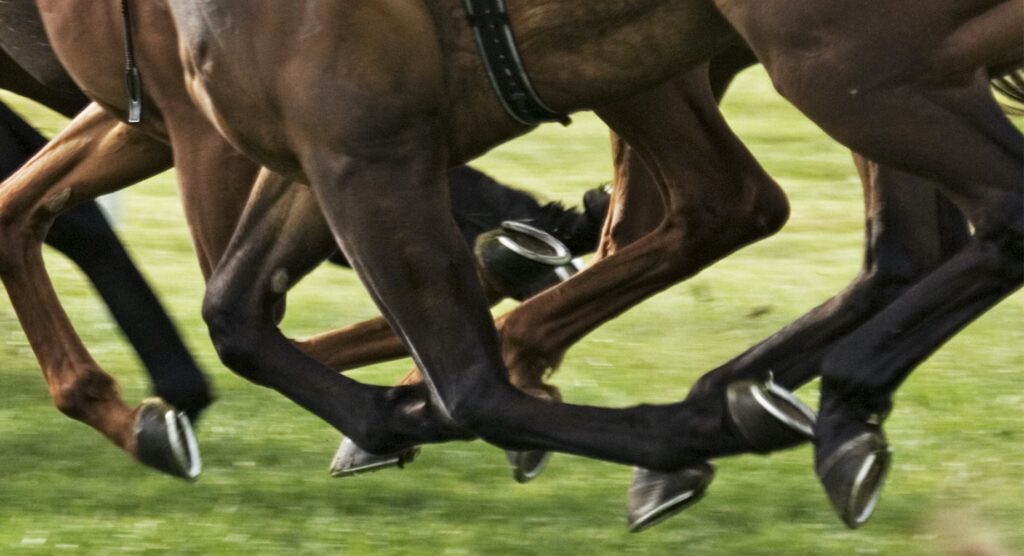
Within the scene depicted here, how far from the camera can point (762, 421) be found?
3.60 meters

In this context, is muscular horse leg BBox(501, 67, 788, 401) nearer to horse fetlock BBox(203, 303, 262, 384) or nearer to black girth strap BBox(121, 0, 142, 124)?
horse fetlock BBox(203, 303, 262, 384)

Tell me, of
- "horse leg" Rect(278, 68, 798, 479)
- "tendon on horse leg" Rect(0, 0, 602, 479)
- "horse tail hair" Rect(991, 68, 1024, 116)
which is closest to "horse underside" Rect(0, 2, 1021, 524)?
"horse leg" Rect(278, 68, 798, 479)

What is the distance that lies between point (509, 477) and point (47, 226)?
50.7 inches

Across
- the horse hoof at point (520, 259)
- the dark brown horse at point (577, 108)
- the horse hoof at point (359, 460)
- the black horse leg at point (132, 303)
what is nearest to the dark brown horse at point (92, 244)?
the black horse leg at point (132, 303)

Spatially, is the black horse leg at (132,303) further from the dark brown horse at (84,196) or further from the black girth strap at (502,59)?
the black girth strap at (502,59)

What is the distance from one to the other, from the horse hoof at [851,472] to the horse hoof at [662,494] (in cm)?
35

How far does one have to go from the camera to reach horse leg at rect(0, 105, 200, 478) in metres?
4.88

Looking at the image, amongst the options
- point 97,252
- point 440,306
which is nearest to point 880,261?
→ point 440,306

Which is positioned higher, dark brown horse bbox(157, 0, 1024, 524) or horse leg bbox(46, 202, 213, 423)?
dark brown horse bbox(157, 0, 1024, 524)

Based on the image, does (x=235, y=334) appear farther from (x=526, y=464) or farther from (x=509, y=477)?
(x=509, y=477)

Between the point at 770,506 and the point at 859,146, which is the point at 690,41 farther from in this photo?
the point at 770,506

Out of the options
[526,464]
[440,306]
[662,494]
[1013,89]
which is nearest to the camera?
[440,306]

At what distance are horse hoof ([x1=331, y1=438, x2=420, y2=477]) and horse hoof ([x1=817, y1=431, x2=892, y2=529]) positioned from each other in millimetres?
1164

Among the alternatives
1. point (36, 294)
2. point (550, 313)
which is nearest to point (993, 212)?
point (550, 313)
